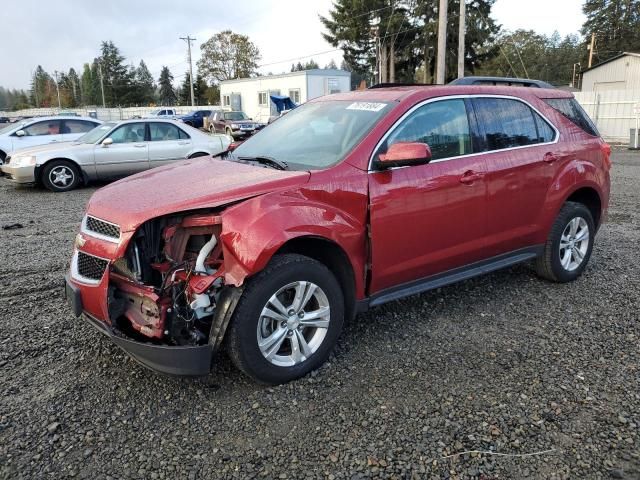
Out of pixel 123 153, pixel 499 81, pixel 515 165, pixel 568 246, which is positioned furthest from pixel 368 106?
pixel 123 153

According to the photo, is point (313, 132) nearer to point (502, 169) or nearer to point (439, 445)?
point (502, 169)

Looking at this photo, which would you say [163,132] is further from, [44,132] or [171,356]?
[171,356]

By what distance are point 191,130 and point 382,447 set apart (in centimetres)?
1063

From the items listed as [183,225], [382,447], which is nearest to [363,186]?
[183,225]

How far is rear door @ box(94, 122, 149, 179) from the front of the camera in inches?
440

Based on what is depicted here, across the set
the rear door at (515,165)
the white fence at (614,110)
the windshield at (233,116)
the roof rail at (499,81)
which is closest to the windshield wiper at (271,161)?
the rear door at (515,165)

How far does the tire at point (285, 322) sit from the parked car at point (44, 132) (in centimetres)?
1197

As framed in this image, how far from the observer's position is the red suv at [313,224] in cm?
300

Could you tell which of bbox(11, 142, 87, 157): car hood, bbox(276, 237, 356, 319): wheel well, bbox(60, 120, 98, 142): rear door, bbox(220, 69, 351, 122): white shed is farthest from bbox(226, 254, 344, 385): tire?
bbox(220, 69, 351, 122): white shed

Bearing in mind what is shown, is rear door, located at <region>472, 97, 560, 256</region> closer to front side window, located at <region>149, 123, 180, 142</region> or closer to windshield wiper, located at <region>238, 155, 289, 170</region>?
windshield wiper, located at <region>238, 155, 289, 170</region>

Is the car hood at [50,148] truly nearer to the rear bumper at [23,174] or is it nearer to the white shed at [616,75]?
the rear bumper at [23,174]

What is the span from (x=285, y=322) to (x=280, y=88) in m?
36.8

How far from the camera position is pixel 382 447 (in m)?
2.70

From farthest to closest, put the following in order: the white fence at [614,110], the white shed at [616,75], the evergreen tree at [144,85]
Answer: the evergreen tree at [144,85] < the white shed at [616,75] < the white fence at [614,110]
